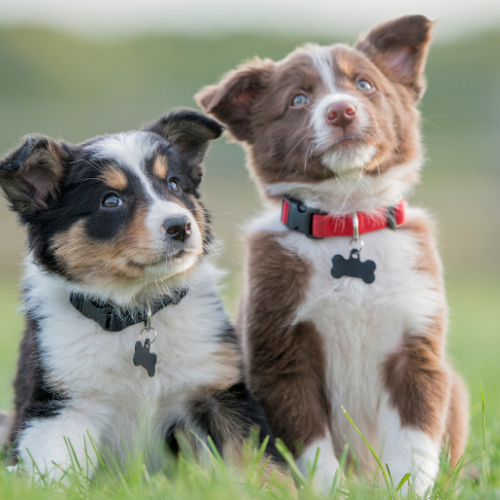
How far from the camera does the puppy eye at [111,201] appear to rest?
3.06 meters

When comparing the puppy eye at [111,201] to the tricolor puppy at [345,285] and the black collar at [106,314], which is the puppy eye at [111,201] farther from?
the tricolor puppy at [345,285]

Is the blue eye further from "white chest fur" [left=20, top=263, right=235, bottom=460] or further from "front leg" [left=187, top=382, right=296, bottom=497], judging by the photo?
"front leg" [left=187, top=382, right=296, bottom=497]

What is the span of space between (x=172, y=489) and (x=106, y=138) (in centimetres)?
175

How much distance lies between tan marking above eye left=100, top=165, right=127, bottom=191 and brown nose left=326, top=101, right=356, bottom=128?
1.04 meters

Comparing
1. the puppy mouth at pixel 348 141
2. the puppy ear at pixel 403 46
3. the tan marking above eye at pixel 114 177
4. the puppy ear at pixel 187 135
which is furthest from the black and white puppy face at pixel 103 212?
the puppy ear at pixel 403 46

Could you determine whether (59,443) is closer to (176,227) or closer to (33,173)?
(176,227)

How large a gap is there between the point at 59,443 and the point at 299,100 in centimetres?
207

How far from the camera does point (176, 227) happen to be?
2887 millimetres

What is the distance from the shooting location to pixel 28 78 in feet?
73.5

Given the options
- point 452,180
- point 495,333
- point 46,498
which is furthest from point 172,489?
point 452,180

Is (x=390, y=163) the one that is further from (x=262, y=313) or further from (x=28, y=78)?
(x=28, y=78)

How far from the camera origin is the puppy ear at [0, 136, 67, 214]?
9.40 feet

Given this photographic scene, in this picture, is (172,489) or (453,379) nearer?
(172,489)

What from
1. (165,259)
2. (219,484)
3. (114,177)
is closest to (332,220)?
(165,259)
